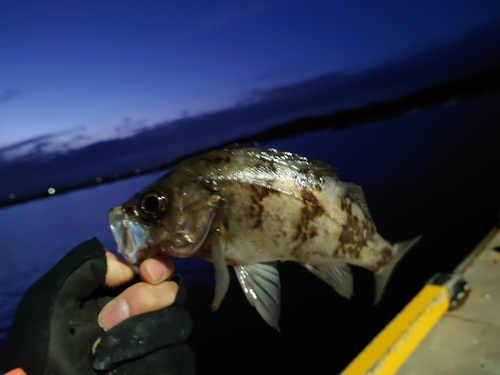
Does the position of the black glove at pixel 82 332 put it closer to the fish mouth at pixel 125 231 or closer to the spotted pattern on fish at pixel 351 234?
the fish mouth at pixel 125 231


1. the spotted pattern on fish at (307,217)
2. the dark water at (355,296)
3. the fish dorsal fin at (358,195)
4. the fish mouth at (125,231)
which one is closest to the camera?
the fish mouth at (125,231)

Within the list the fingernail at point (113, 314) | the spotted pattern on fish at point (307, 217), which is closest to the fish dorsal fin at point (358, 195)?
the spotted pattern on fish at point (307, 217)

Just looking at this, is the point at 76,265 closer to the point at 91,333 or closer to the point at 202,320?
the point at 91,333

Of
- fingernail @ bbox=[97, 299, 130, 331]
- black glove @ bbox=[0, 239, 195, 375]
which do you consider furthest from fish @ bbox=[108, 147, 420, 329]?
black glove @ bbox=[0, 239, 195, 375]

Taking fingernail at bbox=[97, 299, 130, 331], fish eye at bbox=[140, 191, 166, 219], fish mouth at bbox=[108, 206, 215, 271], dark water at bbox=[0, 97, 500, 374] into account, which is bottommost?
dark water at bbox=[0, 97, 500, 374]

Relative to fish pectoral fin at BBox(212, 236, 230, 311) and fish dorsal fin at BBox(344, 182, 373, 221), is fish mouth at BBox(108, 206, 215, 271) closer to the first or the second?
fish pectoral fin at BBox(212, 236, 230, 311)

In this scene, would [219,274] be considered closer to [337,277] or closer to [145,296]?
[145,296]
